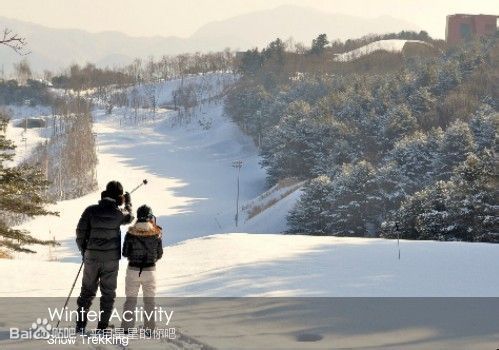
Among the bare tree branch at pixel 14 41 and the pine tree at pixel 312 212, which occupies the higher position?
the bare tree branch at pixel 14 41

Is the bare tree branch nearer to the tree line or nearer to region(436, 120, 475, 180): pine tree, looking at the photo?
the tree line

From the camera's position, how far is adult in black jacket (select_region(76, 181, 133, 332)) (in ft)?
24.3

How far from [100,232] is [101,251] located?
A: 0.75 feet

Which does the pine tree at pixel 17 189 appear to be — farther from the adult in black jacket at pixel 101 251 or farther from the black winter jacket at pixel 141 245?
the black winter jacket at pixel 141 245

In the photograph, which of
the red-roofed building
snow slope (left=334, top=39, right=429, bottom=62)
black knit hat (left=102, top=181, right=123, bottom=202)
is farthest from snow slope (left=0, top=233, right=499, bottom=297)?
snow slope (left=334, top=39, right=429, bottom=62)

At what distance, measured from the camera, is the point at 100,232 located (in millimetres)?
7395

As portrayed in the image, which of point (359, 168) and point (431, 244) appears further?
point (359, 168)

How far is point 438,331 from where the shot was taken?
7.61 meters

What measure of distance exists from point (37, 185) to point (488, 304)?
12445 millimetres

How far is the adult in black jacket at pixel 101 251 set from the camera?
740 centimetres

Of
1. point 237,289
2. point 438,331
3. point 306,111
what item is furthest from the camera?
point 306,111

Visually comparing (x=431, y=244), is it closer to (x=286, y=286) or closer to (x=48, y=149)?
(x=286, y=286)

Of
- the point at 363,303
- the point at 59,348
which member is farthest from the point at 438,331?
the point at 59,348

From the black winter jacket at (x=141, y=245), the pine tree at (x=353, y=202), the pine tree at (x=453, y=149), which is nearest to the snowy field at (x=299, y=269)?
the black winter jacket at (x=141, y=245)
